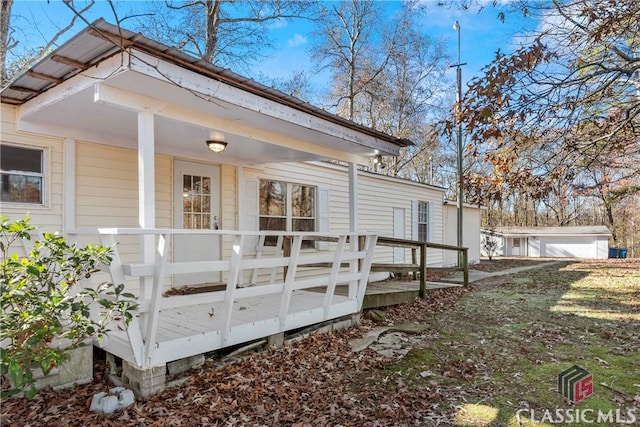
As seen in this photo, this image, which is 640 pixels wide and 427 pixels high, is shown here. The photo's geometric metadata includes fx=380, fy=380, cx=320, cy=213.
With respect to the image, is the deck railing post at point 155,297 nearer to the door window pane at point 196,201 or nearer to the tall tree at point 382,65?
the door window pane at point 196,201

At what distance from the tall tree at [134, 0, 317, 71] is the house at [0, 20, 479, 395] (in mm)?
6841

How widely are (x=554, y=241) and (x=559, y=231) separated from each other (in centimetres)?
88

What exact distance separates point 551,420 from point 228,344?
2837mm

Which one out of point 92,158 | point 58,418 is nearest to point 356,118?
point 92,158

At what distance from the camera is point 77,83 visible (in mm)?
3512

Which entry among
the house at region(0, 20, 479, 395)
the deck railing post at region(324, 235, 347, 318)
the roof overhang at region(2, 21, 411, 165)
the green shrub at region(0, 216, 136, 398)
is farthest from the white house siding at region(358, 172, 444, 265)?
the green shrub at region(0, 216, 136, 398)

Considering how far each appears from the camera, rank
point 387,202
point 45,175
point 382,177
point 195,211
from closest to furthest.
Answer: point 45,175
point 195,211
point 382,177
point 387,202

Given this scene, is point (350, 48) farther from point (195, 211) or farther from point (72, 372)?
point (72, 372)

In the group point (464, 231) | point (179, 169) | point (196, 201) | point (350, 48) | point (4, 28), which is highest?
point (350, 48)

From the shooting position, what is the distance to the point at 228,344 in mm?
3771

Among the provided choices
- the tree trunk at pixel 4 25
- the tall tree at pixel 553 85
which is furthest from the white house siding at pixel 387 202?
the tree trunk at pixel 4 25

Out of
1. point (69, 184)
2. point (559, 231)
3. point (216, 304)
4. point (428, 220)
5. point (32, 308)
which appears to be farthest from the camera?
point (559, 231)

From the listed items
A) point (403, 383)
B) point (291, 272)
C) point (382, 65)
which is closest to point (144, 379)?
point (291, 272)
